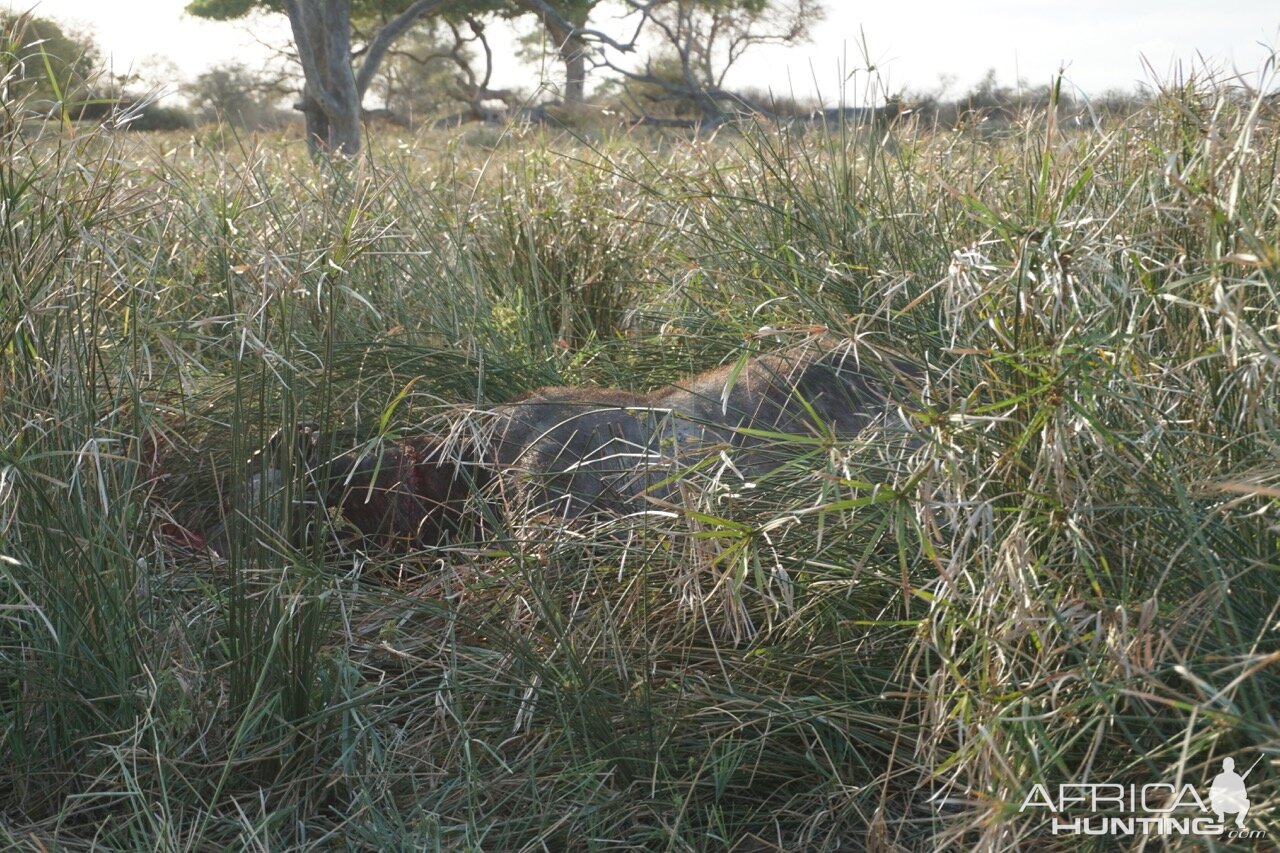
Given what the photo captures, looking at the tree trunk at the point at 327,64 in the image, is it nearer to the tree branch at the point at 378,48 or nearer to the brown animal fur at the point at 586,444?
the tree branch at the point at 378,48

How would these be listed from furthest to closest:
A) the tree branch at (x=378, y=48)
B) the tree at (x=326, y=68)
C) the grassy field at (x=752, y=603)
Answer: the tree branch at (x=378, y=48), the tree at (x=326, y=68), the grassy field at (x=752, y=603)

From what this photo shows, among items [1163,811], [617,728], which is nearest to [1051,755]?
[1163,811]

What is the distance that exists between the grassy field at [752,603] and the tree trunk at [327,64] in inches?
278

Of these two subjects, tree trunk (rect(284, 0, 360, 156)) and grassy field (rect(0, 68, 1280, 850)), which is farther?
tree trunk (rect(284, 0, 360, 156))

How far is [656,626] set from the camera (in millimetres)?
1817

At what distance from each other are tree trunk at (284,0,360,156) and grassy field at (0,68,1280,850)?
7050 mm

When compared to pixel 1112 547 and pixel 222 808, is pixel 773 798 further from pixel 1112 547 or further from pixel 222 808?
pixel 222 808

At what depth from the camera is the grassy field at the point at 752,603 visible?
134 centimetres

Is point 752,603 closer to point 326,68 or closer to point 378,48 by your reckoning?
point 326,68

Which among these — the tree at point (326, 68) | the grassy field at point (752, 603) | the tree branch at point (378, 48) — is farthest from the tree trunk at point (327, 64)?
the grassy field at point (752, 603)

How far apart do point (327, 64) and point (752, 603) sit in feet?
26.6

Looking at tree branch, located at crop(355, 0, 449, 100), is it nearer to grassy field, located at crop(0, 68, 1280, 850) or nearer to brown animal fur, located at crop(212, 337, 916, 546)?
brown animal fur, located at crop(212, 337, 916, 546)

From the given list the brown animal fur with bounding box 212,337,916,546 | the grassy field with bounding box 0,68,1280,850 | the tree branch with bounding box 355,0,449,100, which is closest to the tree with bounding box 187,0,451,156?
the tree branch with bounding box 355,0,449,100

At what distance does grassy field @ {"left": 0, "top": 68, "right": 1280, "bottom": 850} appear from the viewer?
1336 mm
